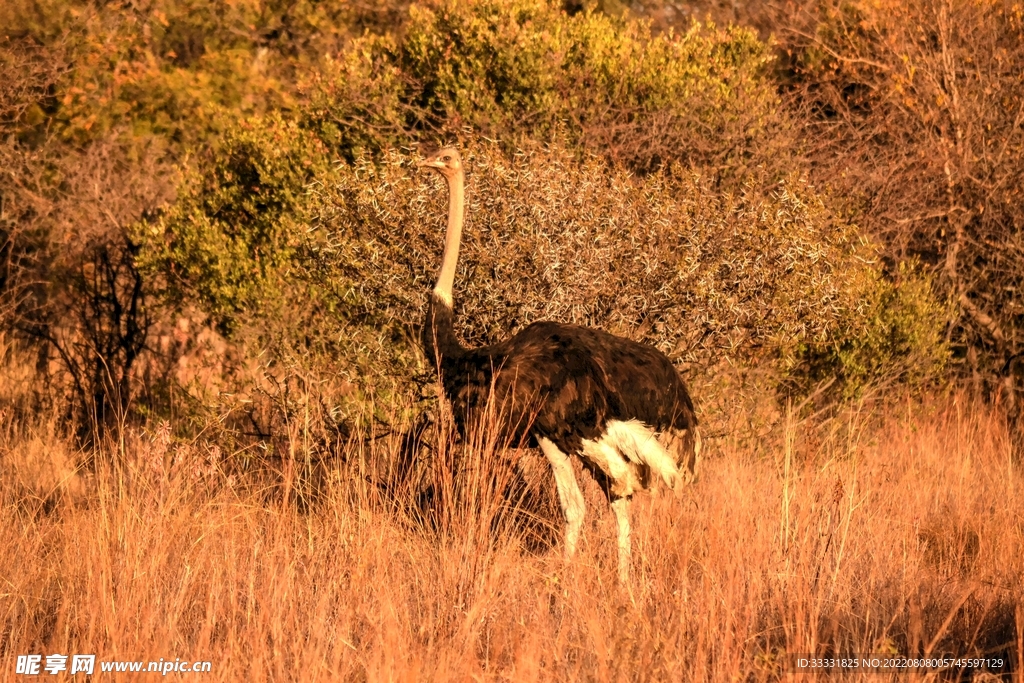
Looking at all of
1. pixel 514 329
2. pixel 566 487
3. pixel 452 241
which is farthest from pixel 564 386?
pixel 514 329

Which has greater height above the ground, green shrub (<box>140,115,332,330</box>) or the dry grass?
green shrub (<box>140,115,332,330</box>)

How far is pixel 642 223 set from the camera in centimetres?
647

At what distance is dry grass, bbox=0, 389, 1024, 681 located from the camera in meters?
3.78

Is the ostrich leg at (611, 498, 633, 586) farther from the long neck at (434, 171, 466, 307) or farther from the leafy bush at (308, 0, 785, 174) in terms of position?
the leafy bush at (308, 0, 785, 174)

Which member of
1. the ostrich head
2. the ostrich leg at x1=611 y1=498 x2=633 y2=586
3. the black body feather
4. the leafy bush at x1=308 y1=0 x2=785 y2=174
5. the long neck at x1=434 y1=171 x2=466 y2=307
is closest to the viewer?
the ostrich leg at x1=611 y1=498 x2=633 y2=586

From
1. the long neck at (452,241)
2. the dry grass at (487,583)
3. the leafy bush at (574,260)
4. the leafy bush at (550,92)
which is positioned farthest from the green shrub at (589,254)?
the dry grass at (487,583)

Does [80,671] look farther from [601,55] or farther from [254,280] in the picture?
[601,55]

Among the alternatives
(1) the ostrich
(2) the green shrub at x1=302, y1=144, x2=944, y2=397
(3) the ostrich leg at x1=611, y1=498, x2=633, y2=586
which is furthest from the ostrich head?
(3) the ostrich leg at x1=611, y1=498, x2=633, y2=586

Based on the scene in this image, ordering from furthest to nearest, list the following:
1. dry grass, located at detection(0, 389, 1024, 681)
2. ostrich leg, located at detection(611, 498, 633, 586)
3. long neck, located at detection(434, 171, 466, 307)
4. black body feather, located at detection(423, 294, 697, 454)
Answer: long neck, located at detection(434, 171, 466, 307) < black body feather, located at detection(423, 294, 697, 454) < ostrich leg, located at detection(611, 498, 633, 586) < dry grass, located at detection(0, 389, 1024, 681)

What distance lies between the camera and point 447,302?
18.3 feet

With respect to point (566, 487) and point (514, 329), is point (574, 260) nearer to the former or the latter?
point (514, 329)

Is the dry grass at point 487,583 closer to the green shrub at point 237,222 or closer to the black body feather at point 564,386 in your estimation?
the black body feather at point 564,386

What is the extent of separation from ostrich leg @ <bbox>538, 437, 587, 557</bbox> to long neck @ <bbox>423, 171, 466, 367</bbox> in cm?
60

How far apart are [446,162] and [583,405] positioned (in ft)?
4.73
